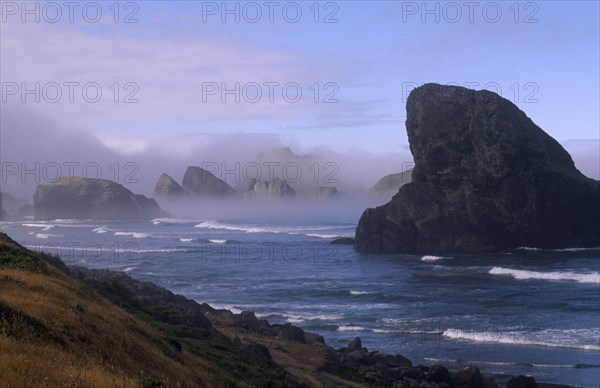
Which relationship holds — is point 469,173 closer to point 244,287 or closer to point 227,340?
point 244,287

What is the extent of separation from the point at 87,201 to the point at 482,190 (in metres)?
96.3

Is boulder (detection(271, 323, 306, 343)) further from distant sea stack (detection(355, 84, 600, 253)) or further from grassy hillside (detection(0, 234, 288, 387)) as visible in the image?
distant sea stack (detection(355, 84, 600, 253))

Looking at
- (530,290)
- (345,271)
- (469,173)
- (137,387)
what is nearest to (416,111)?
(469,173)

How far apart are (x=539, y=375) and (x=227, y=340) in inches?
443

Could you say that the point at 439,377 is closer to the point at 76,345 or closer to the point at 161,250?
the point at 76,345

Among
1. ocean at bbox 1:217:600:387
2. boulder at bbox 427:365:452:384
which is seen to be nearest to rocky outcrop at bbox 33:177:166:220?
ocean at bbox 1:217:600:387

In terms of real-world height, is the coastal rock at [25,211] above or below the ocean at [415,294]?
above

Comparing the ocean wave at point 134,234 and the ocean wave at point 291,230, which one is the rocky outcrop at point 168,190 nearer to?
the ocean wave at point 291,230

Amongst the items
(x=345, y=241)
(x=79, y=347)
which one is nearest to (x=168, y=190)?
(x=345, y=241)

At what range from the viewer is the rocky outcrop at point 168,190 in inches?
7480

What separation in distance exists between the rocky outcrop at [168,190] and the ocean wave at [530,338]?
161377mm

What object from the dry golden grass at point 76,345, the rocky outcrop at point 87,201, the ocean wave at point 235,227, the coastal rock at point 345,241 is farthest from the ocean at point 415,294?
the rocky outcrop at point 87,201

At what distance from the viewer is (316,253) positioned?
73.6 meters

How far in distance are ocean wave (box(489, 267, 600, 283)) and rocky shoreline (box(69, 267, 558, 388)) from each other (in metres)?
26.0
